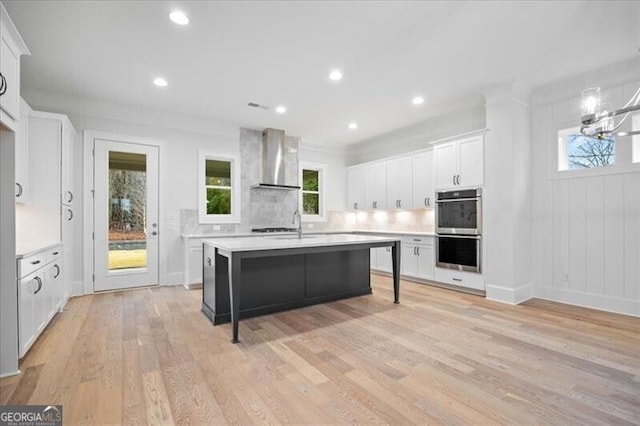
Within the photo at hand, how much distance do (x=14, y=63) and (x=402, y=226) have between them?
233 inches

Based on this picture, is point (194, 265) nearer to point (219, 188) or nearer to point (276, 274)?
point (219, 188)

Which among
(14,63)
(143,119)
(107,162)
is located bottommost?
(107,162)

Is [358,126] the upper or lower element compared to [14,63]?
upper

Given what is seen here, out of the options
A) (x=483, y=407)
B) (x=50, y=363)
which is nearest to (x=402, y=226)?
(x=483, y=407)

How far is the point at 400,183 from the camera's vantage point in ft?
19.5

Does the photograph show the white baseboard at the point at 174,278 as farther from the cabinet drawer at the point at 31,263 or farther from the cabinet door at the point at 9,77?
the cabinet door at the point at 9,77

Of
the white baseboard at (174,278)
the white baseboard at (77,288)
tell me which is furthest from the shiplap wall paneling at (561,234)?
the white baseboard at (77,288)

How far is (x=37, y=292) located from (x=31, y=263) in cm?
33

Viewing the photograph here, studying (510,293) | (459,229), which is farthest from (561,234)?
(459,229)

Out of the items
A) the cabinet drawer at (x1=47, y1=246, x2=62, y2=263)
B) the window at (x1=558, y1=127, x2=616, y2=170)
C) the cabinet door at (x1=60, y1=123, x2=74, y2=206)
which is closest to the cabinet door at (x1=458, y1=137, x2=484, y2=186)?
the window at (x1=558, y1=127, x2=616, y2=170)

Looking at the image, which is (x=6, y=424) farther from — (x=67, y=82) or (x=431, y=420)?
(x=67, y=82)

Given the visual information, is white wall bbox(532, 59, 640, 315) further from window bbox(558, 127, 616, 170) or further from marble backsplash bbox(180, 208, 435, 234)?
marble backsplash bbox(180, 208, 435, 234)

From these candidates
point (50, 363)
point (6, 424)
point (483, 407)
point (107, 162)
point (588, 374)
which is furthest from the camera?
point (107, 162)

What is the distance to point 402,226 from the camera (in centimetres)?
639
